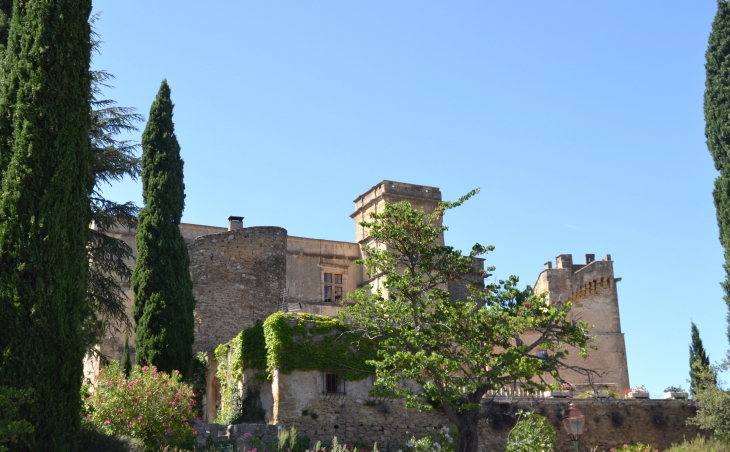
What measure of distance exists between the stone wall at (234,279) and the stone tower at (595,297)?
13952 mm

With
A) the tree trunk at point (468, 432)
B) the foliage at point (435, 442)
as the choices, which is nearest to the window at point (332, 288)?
the foliage at point (435, 442)

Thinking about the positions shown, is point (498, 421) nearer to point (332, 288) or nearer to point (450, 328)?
point (450, 328)

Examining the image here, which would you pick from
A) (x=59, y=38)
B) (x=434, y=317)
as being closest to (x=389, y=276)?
(x=434, y=317)

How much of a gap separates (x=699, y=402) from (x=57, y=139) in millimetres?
19523

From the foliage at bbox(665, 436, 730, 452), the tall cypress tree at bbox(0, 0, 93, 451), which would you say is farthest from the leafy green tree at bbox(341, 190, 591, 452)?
the foliage at bbox(665, 436, 730, 452)

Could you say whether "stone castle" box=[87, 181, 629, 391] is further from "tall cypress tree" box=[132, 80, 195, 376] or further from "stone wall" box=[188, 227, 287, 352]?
"tall cypress tree" box=[132, 80, 195, 376]

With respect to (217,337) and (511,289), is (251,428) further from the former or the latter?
(217,337)

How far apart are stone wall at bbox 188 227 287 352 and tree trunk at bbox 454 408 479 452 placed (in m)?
11.6

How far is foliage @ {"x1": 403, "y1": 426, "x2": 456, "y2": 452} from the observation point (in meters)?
17.5

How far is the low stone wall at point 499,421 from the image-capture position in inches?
744

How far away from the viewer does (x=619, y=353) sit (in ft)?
114

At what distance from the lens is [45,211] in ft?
37.5

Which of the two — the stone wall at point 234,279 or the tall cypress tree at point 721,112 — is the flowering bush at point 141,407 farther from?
the tall cypress tree at point 721,112

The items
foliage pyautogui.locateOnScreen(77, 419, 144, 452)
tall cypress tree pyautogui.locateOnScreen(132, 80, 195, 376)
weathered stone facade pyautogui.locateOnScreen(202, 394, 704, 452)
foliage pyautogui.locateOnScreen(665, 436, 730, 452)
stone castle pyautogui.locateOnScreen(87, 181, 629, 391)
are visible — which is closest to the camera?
foliage pyautogui.locateOnScreen(77, 419, 144, 452)
